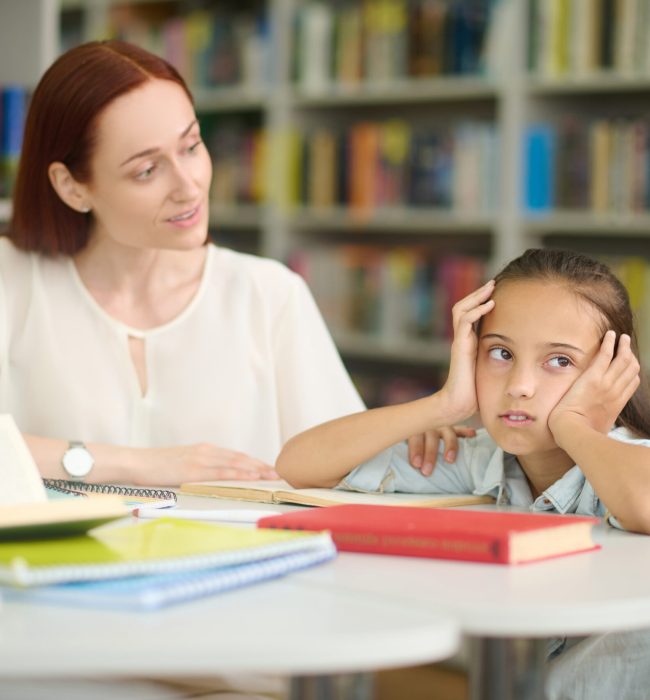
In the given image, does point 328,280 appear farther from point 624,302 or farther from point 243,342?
point 624,302

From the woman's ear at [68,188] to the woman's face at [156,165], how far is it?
0.28 ft

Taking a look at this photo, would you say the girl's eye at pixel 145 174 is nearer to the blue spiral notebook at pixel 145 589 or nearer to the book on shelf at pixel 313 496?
the book on shelf at pixel 313 496

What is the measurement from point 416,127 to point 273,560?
3.43m

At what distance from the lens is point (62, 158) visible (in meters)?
2.08

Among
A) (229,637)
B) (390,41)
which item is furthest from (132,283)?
(390,41)

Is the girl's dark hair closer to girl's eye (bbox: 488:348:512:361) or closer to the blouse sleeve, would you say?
girl's eye (bbox: 488:348:512:361)

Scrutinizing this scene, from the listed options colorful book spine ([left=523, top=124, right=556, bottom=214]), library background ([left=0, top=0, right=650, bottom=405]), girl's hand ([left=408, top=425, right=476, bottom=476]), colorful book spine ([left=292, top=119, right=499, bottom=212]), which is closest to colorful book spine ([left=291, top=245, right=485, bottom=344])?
library background ([left=0, top=0, right=650, bottom=405])

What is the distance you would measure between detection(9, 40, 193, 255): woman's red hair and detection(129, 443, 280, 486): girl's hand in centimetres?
53

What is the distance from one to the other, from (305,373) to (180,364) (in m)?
Result: 0.21

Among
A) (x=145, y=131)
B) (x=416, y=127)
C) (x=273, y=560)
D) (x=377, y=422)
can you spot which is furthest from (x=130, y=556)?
(x=416, y=127)

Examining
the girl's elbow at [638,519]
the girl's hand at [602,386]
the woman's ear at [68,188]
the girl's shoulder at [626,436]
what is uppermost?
the woman's ear at [68,188]

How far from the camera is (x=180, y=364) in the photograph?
2105 mm

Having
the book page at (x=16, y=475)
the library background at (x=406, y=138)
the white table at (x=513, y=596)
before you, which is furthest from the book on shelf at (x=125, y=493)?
the library background at (x=406, y=138)

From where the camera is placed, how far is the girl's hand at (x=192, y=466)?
1.75m
